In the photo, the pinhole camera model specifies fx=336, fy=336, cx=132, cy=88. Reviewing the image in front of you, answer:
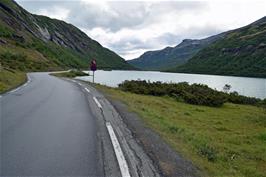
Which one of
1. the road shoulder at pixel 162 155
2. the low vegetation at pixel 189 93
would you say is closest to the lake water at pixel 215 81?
the low vegetation at pixel 189 93

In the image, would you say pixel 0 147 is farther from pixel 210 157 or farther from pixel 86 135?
pixel 210 157

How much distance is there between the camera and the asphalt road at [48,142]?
6.32 m

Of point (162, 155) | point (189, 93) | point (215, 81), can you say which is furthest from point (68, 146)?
point (215, 81)

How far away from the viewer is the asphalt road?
6.32 m

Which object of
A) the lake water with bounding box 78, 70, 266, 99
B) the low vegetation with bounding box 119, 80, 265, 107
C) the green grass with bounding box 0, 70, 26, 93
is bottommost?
the lake water with bounding box 78, 70, 266, 99

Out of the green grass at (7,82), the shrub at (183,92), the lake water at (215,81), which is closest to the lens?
the green grass at (7,82)

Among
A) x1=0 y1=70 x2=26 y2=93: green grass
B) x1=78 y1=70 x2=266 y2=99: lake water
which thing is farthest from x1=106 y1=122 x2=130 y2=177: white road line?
x1=78 y1=70 x2=266 y2=99: lake water

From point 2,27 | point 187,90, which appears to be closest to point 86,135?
point 187,90

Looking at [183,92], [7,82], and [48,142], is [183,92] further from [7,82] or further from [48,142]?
[48,142]

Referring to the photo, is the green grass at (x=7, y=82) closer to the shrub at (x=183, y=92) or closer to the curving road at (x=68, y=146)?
the curving road at (x=68, y=146)

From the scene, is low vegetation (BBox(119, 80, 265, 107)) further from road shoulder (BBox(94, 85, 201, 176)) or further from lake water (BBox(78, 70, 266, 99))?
road shoulder (BBox(94, 85, 201, 176))

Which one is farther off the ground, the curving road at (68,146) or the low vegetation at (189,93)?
the curving road at (68,146)

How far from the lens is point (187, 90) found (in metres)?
33.3

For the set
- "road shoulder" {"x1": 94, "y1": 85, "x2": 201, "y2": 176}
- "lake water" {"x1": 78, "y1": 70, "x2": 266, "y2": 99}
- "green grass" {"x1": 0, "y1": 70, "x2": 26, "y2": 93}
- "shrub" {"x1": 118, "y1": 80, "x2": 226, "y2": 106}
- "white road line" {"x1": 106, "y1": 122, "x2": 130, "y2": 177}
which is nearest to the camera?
"white road line" {"x1": 106, "y1": 122, "x2": 130, "y2": 177}
